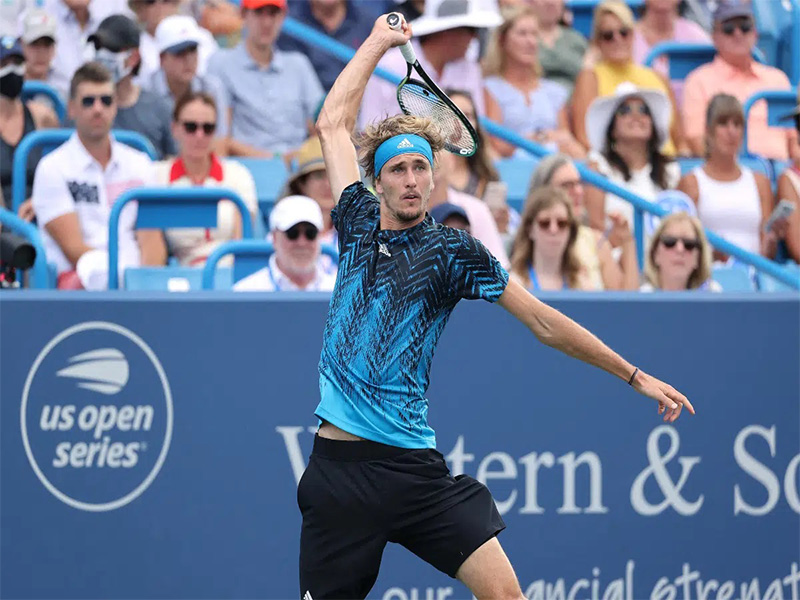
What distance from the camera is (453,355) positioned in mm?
6090

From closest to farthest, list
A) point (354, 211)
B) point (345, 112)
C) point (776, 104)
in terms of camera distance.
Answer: point (354, 211), point (345, 112), point (776, 104)

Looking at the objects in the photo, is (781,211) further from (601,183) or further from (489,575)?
(489,575)

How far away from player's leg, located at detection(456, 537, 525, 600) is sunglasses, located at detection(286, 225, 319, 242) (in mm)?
2454

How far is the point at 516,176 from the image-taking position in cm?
845

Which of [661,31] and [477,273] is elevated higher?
[661,31]

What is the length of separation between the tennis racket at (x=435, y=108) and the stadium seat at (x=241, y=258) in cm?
163

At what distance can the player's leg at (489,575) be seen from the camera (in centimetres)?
442

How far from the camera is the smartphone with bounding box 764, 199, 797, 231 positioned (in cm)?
A: 815

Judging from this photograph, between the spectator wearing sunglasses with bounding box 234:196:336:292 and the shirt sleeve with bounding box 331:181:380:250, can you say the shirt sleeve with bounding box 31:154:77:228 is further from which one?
the shirt sleeve with bounding box 331:181:380:250

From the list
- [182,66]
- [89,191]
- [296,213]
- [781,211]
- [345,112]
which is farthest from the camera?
[182,66]

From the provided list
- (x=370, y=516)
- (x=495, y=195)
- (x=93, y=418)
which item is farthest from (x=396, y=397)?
(x=495, y=195)

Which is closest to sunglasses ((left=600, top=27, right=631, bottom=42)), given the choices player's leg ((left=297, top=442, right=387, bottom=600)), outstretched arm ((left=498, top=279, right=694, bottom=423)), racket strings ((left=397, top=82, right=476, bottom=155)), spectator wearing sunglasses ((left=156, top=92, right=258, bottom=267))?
spectator wearing sunglasses ((left=156, top=92, right=258, bottom=267))

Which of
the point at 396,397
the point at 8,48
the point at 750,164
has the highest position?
the point at 8,48

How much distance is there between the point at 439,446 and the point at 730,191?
306cm
